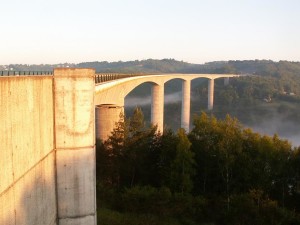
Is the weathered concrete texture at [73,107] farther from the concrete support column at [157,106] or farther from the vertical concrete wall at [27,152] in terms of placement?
the concrete support column at [157,106]

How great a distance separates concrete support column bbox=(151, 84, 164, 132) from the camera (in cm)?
5877

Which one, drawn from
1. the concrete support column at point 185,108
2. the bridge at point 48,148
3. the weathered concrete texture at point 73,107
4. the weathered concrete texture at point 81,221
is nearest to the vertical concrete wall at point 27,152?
the bridge at point 48,148

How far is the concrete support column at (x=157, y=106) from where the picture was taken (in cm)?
5877

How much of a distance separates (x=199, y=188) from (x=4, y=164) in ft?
69.4

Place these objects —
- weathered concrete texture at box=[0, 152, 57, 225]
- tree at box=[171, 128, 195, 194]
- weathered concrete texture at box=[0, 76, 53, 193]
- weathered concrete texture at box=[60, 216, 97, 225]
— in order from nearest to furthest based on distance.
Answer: weathered concrete texture at box=[0, 76, 53, 193]
weathered concrete texture at box=[0, 152, 57, 225]
weathered concrete texture at box=[60, 216, 97, 225]
tree at box=[171, 128, 195, 194]

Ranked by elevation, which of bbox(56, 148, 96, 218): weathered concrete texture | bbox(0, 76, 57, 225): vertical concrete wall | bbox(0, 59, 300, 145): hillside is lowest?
bbox(0, 59, 300, 145): hillside

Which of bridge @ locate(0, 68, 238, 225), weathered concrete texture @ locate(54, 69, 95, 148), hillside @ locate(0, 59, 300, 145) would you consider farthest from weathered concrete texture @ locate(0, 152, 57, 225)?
hillside @ locate(0, 59, 300, 145)

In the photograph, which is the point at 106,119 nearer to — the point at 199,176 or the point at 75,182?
the point at 199,176

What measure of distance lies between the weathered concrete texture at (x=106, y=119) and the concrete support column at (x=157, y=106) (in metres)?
25.3

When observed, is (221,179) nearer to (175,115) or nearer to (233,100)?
(175,115)

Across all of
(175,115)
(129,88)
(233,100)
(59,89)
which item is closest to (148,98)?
(175,115)

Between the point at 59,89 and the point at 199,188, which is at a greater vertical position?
the point at 59,89

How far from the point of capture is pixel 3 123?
8.27 meters

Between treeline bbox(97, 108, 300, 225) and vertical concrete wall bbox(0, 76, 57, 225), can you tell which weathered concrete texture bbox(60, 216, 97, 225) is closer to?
vertical concrete wall bbox(0, 76, 57, 225)
